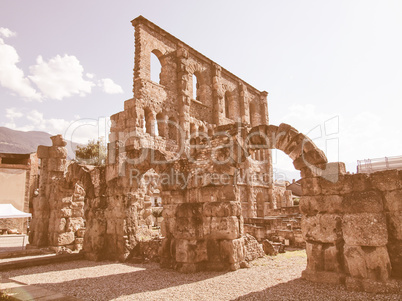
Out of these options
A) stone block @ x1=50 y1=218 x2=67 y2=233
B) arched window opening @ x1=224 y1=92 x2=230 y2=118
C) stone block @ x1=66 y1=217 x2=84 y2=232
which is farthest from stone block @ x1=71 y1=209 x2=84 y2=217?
arched window opening @ x1=224 y1=92 x2=230 y2=118

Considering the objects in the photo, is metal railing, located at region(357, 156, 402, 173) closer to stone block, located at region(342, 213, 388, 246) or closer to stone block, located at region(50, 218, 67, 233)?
stone block, located at region(342, 213, 388, 246)

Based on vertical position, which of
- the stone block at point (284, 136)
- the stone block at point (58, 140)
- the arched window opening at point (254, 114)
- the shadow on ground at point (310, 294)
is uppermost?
the arched window opening at point (254, 114)

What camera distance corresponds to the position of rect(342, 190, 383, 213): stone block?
5164 millimetres

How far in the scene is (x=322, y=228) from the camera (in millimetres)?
5766

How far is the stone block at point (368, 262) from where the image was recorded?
4984 millimetres

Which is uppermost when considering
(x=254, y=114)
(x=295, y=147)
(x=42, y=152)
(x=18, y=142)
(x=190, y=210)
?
(x=18, y=142)

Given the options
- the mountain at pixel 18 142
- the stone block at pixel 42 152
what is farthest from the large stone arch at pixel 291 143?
the mountain at pixel 18 142

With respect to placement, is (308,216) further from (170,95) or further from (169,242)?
(170,95)

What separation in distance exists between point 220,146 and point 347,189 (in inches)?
140

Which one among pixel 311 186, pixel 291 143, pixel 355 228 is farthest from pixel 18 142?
pixel 355 228

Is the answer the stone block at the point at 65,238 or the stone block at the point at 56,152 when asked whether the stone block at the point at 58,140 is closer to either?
the stone block at the point at 56,152

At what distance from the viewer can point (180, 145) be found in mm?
17547

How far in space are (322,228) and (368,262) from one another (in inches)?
38.1

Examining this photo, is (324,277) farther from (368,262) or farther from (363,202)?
(363,202)
